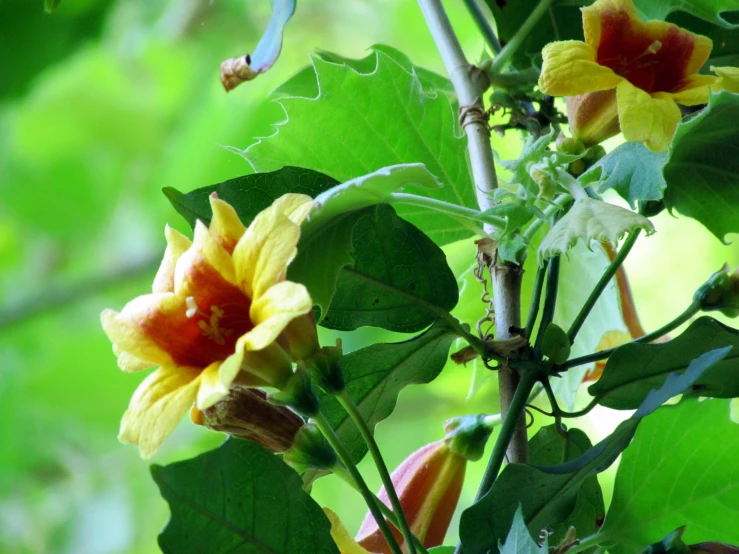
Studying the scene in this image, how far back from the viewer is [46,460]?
1988 mm

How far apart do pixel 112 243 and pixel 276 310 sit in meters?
1.77

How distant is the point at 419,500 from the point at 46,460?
5.62ft

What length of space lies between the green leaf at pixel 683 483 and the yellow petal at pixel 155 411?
24 cm

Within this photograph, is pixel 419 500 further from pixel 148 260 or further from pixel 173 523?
pixel 148 260

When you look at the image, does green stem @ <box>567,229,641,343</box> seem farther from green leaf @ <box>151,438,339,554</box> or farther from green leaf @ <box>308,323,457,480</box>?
green leaf @ <box>151,438,339,554</box>

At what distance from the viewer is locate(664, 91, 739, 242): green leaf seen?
0.43m

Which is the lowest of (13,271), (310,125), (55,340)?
(310,125)

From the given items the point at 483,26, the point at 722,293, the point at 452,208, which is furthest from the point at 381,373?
the point at 483,26

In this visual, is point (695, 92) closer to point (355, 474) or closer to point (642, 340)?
point (642, 340)

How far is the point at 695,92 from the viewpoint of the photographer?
451 mm

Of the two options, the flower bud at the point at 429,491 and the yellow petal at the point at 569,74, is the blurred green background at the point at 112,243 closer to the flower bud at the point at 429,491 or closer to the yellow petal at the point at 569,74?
the flower bud at the point at 429,491

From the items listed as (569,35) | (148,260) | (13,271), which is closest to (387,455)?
(148,260)

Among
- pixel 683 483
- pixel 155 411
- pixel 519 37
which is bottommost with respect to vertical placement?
pixel 683 483

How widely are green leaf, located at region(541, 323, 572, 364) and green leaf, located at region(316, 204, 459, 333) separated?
6 centimetres
